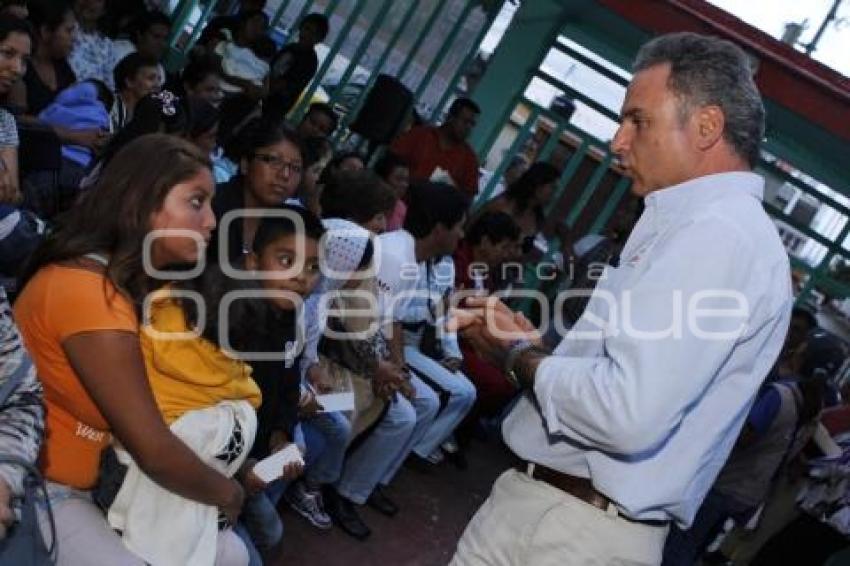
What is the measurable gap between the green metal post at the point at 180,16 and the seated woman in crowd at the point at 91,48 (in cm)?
208

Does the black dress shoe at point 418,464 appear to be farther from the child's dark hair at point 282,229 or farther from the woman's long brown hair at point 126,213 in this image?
the woman's long brown hair at point 126,213

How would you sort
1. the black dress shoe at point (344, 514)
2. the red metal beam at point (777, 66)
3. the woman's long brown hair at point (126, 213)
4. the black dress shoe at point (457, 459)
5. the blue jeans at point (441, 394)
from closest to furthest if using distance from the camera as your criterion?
the woman's long brown hair at point (126, 213), the black dress shoe at point (344, 514), the blue jeans at point (441, 394), the red metal beam at point (777, 66), the black dress shoe at point (457, 459)

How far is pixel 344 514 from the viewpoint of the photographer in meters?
3.85

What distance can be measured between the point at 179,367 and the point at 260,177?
1398 millimetres

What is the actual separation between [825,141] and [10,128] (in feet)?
17.6

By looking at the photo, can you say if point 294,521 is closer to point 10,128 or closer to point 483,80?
point 10,128

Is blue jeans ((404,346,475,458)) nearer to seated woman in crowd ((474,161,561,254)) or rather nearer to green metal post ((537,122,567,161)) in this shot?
seated woman in crowd ((474,161,561,254))

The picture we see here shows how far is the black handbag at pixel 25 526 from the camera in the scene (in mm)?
1559

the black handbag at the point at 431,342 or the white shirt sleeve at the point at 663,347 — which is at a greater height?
the white shirt sleeve at the point at 663,347

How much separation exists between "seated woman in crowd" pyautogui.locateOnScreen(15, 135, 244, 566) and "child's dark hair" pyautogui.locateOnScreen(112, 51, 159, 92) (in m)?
2.56

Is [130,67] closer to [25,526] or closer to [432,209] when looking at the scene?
[432,209]

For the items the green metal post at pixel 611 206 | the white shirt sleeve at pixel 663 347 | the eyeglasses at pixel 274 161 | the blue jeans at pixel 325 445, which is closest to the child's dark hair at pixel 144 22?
the eyeglasses at pixel 274 161

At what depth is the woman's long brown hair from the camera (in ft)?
6.81

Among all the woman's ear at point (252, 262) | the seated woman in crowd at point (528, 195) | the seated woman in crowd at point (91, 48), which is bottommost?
the woman's ear at point (252, 262)
